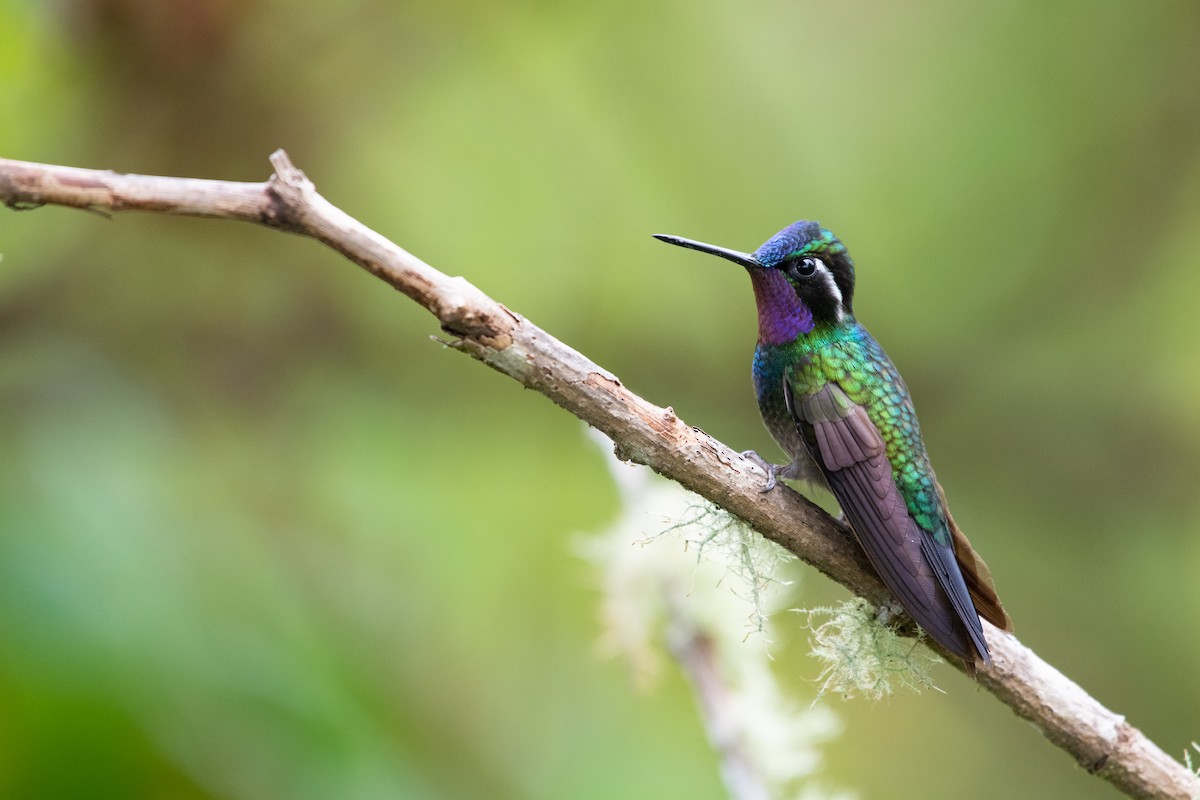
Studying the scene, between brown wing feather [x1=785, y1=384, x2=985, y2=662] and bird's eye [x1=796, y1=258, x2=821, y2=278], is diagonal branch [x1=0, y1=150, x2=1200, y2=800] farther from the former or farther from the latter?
bird's eye [x1=796, y1=258, x2=821, y2=278]

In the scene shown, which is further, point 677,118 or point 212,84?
point 677,118

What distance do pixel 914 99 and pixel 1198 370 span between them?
1.51 m

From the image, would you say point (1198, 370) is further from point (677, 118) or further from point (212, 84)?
point (212, 84)

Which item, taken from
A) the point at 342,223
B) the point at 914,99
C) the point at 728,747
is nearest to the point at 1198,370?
the point at 914,99

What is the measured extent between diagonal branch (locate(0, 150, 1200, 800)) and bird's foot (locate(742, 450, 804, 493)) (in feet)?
0.04

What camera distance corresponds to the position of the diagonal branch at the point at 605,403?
1018 mm

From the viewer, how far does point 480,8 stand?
13.6 ft

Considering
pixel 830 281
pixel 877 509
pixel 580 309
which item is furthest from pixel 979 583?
pixel 580 309

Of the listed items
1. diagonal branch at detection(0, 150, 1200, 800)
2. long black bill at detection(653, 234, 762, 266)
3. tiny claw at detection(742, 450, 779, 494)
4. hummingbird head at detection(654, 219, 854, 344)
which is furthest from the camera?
hummingbird head at detection(654, 219, 854, 344)

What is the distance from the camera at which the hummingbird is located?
142cm

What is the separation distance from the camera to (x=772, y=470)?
1452mm

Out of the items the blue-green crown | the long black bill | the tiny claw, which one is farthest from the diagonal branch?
the blue-green crown

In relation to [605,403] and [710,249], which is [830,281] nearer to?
[710,249]

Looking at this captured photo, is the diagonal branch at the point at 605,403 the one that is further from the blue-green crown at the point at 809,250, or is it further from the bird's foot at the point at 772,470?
the blue-green crown at the point at 809,250
